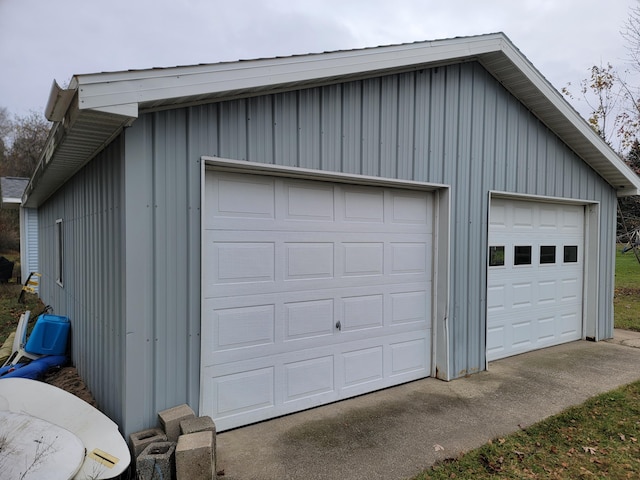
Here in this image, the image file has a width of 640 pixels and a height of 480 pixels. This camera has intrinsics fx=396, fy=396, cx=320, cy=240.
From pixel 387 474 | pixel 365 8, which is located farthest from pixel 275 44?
pixel 387 474

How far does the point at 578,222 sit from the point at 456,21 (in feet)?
28.7

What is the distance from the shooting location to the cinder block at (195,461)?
2512 millimetres

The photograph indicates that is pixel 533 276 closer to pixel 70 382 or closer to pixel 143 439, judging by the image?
pixel 143 439

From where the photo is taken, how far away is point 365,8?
11234mm

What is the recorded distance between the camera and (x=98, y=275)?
3920 mm

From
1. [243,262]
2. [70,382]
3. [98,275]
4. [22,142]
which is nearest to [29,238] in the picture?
[70,382]

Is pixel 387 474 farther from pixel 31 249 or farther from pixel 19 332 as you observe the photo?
pixel 31 249

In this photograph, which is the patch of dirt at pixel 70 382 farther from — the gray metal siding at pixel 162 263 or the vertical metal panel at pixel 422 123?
the vertical metal panel at pixel 422 123

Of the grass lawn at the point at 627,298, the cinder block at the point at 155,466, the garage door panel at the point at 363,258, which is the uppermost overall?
→ the garage door panel at the point at 363,258

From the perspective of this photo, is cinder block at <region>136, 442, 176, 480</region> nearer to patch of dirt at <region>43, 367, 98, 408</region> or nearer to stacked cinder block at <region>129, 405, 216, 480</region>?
stacked cinder block at <region>129, 405, 216, 480</region>

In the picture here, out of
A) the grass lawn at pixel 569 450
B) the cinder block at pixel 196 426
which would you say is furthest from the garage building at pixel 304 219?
the grass lawn at pixel 569 450

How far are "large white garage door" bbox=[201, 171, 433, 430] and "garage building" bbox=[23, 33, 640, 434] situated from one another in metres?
0.02

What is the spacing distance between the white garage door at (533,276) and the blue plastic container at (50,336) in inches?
236

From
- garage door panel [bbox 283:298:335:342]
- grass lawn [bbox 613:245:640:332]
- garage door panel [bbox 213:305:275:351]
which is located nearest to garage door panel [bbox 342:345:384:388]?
garage door panel [bbox 283:298:335:342]
